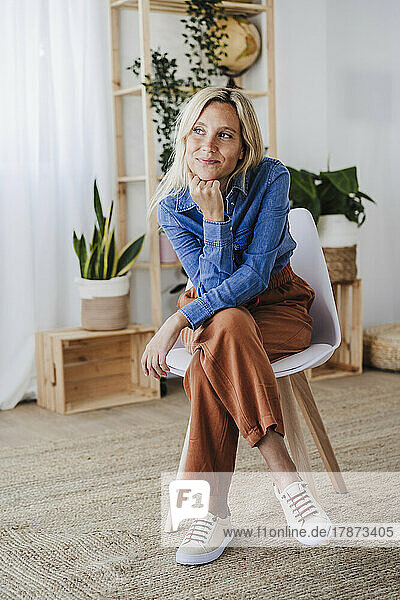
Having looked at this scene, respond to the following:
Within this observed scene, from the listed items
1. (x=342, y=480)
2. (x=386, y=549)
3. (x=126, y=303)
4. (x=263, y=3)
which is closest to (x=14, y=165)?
(x=126, y=303)

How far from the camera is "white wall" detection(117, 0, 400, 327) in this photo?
387 cm

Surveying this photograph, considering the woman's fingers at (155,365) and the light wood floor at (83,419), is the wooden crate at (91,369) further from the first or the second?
the woman's fingers at (155,365)

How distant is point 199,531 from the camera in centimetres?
164

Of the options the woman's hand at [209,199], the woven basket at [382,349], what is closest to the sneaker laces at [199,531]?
the woman's hand at [209,199]

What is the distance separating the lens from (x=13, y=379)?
10.6 feet

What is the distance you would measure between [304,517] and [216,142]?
831 mm

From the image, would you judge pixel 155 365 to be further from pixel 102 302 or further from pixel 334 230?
pixel 334 230

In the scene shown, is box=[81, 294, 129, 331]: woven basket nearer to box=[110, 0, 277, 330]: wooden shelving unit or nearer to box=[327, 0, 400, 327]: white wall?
box=[110, 0, 277, 330]: wooden shelving unit

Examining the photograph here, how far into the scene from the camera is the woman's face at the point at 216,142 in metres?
1.76

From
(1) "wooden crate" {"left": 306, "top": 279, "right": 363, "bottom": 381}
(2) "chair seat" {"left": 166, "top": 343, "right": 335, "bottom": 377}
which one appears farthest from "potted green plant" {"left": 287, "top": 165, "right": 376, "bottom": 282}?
(2) "chair seat" {"left": 166, "top": 343, "right": 335, "bottom": 377}

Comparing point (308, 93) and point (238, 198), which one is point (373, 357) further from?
point (238, 198)

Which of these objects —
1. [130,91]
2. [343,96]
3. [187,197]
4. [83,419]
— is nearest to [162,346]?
[187,197]

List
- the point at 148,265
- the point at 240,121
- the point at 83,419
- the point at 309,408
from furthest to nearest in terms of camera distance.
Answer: the point at 148,265, the point at 83,419, the point at 309,408, the point at 240,121

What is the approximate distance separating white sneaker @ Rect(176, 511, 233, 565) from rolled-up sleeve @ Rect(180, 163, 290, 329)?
1.37ft
